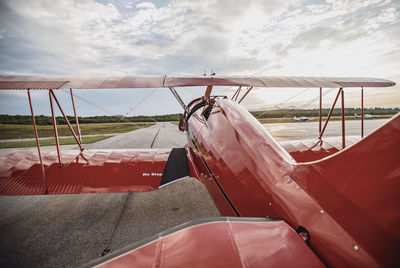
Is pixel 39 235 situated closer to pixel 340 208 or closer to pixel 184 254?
pixel 184 254

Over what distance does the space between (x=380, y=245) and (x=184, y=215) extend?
3.03m

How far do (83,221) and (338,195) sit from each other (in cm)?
394

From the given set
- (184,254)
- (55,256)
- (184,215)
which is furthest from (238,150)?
(55,256)

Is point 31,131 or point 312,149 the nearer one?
point 312,149

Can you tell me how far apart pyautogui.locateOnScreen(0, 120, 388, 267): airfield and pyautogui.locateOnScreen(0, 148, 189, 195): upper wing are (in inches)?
24.7

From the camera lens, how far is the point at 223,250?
854mm

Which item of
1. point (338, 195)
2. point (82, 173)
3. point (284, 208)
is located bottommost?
point (82, 173)

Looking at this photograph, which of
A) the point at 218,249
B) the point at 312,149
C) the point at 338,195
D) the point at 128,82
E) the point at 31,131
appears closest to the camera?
the point at 218,249

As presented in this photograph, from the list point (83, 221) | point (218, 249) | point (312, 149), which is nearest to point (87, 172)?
point (83, 221)

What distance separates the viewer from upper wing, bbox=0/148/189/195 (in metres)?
3.03

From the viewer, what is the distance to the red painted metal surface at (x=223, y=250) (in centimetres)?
78

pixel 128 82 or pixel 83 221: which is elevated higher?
pixel 128 82

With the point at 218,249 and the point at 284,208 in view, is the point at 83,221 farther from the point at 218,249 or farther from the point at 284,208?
the point at 284,208

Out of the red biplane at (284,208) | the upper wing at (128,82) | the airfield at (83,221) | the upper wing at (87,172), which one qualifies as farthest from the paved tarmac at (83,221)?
the upper wing at (128,82)
